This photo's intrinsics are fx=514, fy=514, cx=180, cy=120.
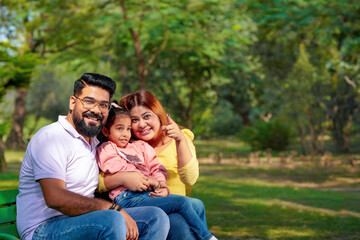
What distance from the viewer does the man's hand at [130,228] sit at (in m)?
3.04

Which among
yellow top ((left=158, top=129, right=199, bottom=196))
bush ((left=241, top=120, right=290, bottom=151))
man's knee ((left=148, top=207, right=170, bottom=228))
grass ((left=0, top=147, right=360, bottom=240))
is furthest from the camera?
bush ((left=241, top=120, right=290, bottom=151))

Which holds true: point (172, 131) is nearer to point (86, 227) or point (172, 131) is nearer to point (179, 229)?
point (179, 229)

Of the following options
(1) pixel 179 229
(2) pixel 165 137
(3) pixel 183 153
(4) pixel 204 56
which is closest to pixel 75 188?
(1) pixel 179 229

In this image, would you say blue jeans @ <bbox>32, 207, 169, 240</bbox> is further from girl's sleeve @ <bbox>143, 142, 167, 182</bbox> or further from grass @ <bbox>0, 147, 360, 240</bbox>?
grass @ <bbox>0, 147, 360, 240</bbox>

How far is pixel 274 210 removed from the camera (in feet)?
32.9

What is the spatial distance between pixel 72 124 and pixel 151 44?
14848 millimetres

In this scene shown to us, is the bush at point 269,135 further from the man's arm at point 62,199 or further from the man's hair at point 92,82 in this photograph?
the man's arm at point 62,199

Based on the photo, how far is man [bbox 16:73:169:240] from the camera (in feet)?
9.52

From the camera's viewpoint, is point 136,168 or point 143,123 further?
point 143,123

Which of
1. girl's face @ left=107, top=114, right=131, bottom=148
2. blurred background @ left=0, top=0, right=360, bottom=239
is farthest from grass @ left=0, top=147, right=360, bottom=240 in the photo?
girl's face @ left=107, top=114, right=131, bottom=148

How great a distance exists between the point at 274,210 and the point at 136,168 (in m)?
6.89

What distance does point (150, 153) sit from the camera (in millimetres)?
3773

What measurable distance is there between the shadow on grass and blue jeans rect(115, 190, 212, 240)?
4152 millimetres

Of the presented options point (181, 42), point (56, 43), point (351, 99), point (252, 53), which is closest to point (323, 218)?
point (181, 42)
